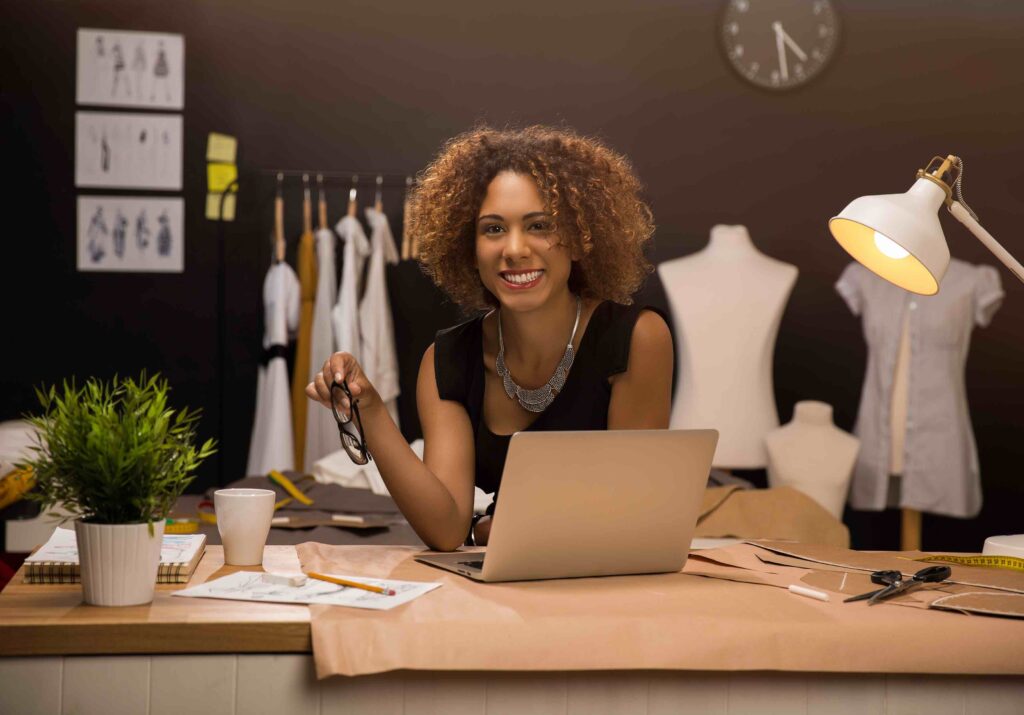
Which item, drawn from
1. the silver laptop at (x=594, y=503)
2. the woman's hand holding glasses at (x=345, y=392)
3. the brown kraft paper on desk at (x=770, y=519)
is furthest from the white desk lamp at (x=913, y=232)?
the brown kraft paper on desk at (x=770, y=519)

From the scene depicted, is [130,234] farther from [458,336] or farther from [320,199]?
[458,336]

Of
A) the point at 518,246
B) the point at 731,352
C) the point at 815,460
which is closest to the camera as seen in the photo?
the point at 518,246

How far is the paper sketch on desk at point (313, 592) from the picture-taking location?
1.31 m

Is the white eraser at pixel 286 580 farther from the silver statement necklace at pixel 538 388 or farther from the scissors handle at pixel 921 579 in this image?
the silver statement necklace at pixel 538 388

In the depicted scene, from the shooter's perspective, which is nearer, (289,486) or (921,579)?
(921,579)

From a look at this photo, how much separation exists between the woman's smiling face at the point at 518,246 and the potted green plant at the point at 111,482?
33.1 inches

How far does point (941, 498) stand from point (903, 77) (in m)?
1.98

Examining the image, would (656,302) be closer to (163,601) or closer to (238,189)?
(238,189)

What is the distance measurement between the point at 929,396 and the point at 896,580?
3169 mm

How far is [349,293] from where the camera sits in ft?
15.2

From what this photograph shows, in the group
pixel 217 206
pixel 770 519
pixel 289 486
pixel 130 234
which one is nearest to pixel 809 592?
pixel 770 519

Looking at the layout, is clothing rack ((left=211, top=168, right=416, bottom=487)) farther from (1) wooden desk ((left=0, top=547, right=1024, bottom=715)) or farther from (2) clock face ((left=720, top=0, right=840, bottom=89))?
(1) wooden desk ((left=0, top=547, right=1024, bottom=715))

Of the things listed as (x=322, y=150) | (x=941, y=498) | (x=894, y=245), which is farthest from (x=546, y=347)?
(x=322, y=150)

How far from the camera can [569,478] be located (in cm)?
143
